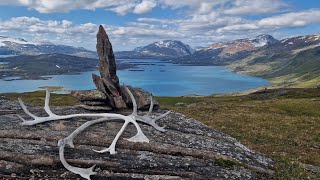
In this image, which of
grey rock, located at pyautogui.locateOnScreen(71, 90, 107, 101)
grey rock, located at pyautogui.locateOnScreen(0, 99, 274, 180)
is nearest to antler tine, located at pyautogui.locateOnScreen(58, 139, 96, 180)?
grey rock, located at pyautogui.locateOnScreen(0, 99, 274, 180)

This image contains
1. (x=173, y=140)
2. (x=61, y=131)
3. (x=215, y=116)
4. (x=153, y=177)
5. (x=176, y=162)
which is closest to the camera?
(x=153, y=177)

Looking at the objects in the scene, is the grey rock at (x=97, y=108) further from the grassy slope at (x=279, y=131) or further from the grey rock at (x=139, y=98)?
the grassy slope at (x=279, y=131)

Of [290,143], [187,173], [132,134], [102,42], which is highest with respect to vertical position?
[102,42]

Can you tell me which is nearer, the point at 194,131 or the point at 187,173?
the point at 187,173

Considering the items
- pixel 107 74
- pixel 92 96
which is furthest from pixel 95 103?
A: pixel 107 74

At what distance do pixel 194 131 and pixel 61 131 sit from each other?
9.03 metres

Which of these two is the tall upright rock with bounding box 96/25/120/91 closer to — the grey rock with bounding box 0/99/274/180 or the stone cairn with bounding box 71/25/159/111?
the stone cairn with bounding box 71/25/159/111

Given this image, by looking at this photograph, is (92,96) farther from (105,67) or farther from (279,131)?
(279,131)

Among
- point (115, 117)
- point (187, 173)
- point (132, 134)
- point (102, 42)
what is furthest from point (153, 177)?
point (102, 42)

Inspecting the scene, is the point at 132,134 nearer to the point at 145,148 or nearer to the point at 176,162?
the point at 145,148

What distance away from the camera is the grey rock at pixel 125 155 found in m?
17.0

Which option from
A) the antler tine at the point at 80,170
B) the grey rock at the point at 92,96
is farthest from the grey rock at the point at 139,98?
the antler tine at the point at 80,170

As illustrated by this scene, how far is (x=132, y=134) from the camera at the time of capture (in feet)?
70.3

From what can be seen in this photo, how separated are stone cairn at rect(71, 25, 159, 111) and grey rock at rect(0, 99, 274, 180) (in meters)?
2.52
